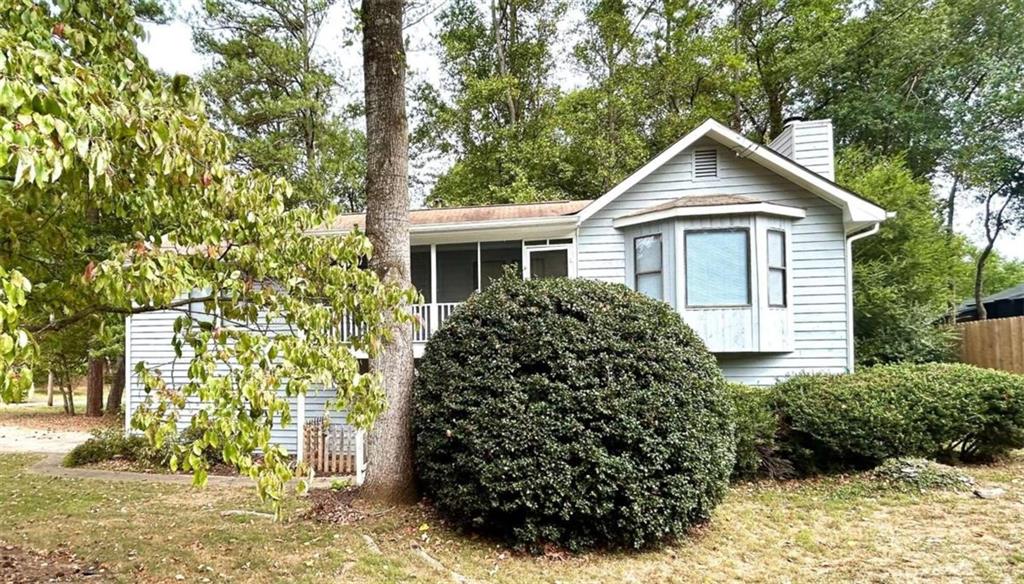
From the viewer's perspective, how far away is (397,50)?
21.9 ft

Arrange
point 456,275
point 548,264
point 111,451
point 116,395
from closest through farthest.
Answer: point 111,451 < point 548,264 < point 456,275 < point 116,395

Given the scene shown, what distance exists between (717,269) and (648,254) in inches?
53.1

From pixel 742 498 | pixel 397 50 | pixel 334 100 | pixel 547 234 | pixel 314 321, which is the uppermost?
pixel 334 100

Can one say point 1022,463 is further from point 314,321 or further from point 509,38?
point 509,38

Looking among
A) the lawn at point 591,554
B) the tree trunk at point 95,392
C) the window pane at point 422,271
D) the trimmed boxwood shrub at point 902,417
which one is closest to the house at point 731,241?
the window pane at point 422,271

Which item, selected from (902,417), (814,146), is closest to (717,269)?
(902,417)

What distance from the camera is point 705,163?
11.0m

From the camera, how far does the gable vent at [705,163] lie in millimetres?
10922

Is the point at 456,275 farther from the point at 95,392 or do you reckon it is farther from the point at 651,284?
the point at 95,392

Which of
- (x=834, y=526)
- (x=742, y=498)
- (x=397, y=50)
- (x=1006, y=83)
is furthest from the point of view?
(x=1006, y=83)

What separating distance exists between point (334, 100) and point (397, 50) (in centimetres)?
1720

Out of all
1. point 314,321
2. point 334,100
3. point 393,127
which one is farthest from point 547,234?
point 334,100

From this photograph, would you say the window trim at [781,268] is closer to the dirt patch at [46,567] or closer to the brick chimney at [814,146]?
the brick chimney at [814,146]

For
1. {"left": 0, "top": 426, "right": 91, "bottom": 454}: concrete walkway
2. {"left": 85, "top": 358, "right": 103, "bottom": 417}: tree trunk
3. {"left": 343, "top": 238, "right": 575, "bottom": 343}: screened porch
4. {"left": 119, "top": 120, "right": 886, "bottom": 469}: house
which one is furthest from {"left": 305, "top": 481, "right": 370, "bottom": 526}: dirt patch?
{"left": 85, "top": 358, "right": 103, "bottom": 417}: tree trunk
